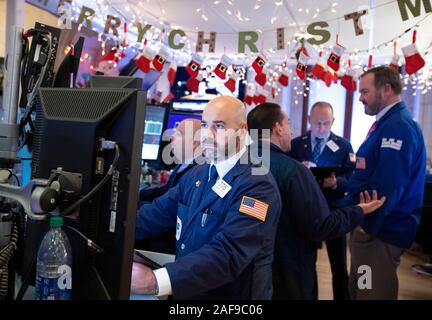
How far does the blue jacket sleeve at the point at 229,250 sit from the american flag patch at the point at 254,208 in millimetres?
14

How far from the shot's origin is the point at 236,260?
124cm

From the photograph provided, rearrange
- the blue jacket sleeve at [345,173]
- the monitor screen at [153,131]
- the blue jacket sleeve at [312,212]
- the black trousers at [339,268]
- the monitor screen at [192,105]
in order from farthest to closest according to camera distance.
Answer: the monitor screen at [192,105], the monitor screen at [153,131], the black trousers at [339,268], the blue jacket sleeve at [345,173], the blue jacket sleeve at [312,212]

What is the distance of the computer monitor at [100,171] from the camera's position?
33.7 inches

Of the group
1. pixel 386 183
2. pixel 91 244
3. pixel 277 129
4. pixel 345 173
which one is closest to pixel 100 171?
pixel 91 244

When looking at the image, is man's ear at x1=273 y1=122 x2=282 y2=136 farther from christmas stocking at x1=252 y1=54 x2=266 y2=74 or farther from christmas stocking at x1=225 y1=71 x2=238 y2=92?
christmas stocking at x1=225 y1=71 x2=238 y2=92

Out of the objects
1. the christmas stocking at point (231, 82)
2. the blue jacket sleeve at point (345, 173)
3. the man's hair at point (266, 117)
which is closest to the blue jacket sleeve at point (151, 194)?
the man's hair at point (266, 117)

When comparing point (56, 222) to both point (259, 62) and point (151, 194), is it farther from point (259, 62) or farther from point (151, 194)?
point (259, 62)

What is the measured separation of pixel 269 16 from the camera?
19.2 ft

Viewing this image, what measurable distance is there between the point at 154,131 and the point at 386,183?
2.31 meters

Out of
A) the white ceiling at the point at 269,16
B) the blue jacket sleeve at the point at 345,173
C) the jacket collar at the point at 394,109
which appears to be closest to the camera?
the jacket collar at the point at 394,109

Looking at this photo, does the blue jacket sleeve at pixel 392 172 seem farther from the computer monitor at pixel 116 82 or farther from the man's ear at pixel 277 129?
the computer monitor at pixel 116 82

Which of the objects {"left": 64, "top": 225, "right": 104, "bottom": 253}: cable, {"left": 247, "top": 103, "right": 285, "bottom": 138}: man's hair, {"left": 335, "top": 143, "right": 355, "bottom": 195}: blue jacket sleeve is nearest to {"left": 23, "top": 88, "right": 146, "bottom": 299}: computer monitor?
{"left": 64, "top": 225, "right": 104, "bottom": 253}: cable

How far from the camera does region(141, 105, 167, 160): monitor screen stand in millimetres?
3833

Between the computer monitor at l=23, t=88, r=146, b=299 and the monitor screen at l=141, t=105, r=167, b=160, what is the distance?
9.46 ft
